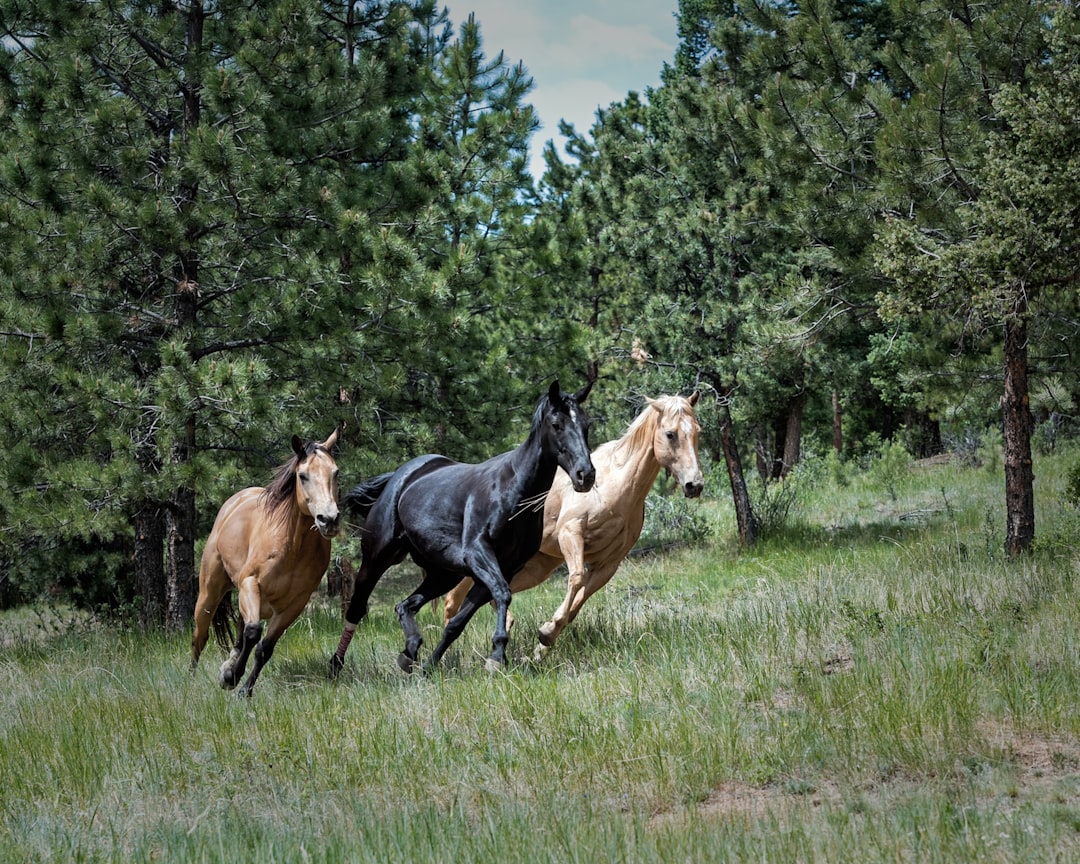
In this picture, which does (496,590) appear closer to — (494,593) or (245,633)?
(494,593)

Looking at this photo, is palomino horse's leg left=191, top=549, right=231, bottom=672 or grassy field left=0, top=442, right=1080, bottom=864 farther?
palomino horse's leg left=191, top=549, right=231, bottom=672

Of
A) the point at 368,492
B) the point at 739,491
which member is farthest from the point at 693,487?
the point at 739,491

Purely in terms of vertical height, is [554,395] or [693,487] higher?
[554,395]

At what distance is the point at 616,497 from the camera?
27.1 feet

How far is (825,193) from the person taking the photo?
34.4 feet

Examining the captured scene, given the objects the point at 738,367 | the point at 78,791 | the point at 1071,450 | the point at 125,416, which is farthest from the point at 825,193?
the point at 1071,450

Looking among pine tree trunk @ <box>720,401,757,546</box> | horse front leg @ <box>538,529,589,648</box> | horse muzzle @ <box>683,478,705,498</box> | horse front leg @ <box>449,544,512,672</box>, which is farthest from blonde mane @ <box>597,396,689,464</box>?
pine tree trunk @ <box>720,401,757,546</box>

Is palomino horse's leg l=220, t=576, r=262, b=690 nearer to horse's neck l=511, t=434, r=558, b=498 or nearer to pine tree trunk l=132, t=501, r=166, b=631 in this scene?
horse's neck l=511, t=434, r=558, b=498

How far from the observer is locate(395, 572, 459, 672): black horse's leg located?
7.25 m

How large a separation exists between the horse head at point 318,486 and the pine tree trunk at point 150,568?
5.18 meters

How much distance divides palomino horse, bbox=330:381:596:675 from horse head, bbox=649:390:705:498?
1236mm

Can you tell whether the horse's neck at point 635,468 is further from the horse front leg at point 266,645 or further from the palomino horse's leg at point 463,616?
the horse front leg at point 266,645

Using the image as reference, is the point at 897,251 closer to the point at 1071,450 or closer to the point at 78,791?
the point at 78,791

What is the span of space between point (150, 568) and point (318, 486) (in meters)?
6.20
